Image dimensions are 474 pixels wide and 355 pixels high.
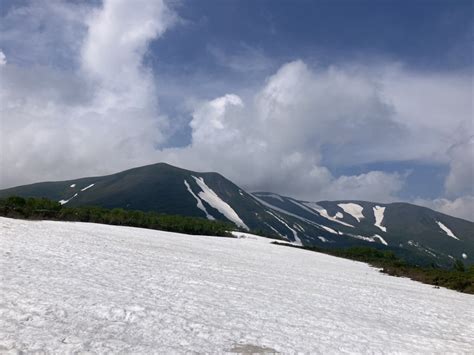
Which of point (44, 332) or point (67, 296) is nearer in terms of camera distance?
point (44, 332)

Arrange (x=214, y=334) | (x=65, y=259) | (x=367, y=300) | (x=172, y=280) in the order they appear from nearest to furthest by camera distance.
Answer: (x=214, y=334) → (x=172, y=280) → (x=65, y=259) → (x=367, y=300)

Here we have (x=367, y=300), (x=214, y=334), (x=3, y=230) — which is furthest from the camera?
(x=3, y=230)

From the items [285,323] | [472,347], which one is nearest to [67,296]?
[285,323]

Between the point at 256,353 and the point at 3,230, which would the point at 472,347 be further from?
the point at 3,230

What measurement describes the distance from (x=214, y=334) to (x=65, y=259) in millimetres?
12780

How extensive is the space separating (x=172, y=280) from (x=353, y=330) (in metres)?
8.99

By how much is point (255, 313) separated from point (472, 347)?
737 centimetres

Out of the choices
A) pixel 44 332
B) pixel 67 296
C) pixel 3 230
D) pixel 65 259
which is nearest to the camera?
pixel 44 332

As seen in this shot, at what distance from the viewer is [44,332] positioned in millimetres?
8547

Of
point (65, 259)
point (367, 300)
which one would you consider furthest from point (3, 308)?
point (367, 300)

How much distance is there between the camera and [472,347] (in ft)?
41.9

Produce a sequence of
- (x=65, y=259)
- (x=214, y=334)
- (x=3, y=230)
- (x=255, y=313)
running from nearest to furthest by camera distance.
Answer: (x=214, y=334) < (x=255, y=313) < (x=65, y=259) < (x=3, y=230)

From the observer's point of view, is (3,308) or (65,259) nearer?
(3,308)

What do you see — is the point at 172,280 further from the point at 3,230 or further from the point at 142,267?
the point at 3,230
